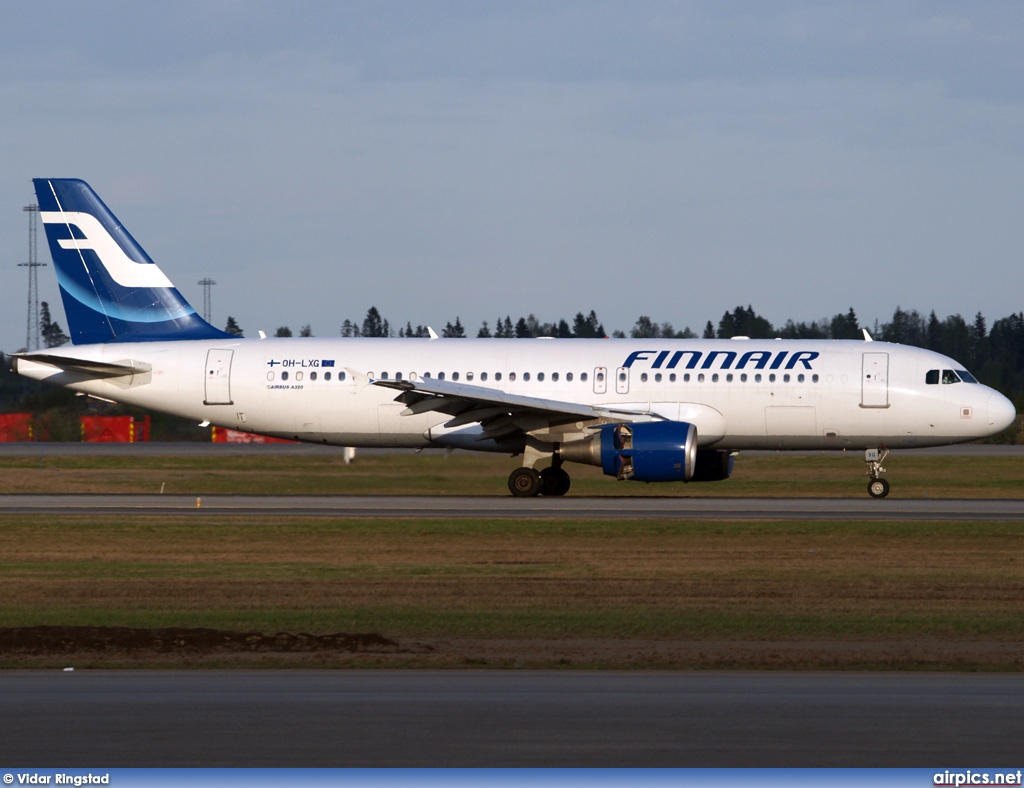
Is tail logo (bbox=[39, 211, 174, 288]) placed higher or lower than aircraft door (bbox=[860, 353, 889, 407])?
higher

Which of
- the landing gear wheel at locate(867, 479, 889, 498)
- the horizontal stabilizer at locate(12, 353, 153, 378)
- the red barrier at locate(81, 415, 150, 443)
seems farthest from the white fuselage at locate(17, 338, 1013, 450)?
the red barrier at locate(81, 415, 150, 443)

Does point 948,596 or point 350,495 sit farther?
point 350,495

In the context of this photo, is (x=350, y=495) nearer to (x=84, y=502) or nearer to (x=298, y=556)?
(x=84, y=502)

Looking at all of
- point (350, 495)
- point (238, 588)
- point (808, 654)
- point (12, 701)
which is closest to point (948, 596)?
point (808, 654)

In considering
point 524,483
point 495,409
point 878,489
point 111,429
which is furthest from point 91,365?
point 111,429

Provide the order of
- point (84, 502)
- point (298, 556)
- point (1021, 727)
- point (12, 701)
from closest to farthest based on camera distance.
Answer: point (1021, 727) < point (12, 701) < point (298, 556) < point (84, 502)

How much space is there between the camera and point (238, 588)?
16.9 meters

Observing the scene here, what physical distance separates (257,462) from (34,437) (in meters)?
23.6

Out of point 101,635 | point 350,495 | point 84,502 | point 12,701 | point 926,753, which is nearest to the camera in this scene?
point 926,753

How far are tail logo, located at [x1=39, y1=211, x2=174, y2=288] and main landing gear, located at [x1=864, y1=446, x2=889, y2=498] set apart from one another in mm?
17238

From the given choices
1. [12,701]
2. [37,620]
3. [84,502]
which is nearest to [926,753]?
[12,701]

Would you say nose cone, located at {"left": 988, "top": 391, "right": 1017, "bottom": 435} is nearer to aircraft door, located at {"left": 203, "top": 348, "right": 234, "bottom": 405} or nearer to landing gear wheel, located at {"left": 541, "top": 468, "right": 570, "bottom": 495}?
landing gear wheel, located at {"left": 541, "top": 468, "right": 570, "bottom": 495}

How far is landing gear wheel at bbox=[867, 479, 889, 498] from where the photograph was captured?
30.2 metres

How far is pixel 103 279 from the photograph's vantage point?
3294cm
